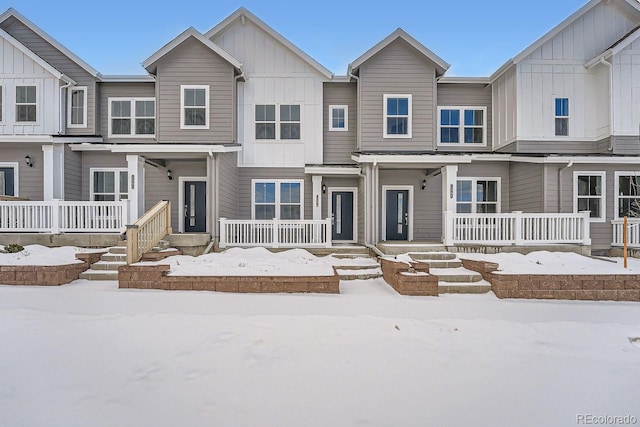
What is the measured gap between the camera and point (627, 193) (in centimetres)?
1270

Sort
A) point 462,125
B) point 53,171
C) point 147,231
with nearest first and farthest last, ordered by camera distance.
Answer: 1. point 147,231
2. point 53,171
3. point 462,125

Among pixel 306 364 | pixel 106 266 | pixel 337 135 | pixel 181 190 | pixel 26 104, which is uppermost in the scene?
pixel 26 104

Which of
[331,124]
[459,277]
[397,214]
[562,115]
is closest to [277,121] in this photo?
[331,124]

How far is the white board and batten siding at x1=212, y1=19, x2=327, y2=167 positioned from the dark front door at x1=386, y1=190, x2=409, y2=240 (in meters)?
3.26

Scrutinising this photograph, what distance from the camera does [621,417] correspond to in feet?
10.2

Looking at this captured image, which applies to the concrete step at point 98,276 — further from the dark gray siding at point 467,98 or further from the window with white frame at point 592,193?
the window with white frame at point 592,193

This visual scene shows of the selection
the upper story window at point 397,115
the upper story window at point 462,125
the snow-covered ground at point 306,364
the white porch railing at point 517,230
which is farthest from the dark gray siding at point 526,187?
the snow-covered ground at point 306,364

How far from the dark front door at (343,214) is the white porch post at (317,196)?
2.54ft

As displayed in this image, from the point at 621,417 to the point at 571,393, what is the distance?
381mm

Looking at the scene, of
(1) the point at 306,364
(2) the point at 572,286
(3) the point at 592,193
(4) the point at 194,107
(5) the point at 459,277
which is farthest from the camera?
(4) the point at 194,107

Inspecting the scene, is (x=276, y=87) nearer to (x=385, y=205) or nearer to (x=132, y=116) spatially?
(x=132, y=116)

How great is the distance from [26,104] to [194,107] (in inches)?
247

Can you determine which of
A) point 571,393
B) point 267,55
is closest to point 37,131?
point 267,55

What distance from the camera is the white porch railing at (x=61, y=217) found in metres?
10.8
